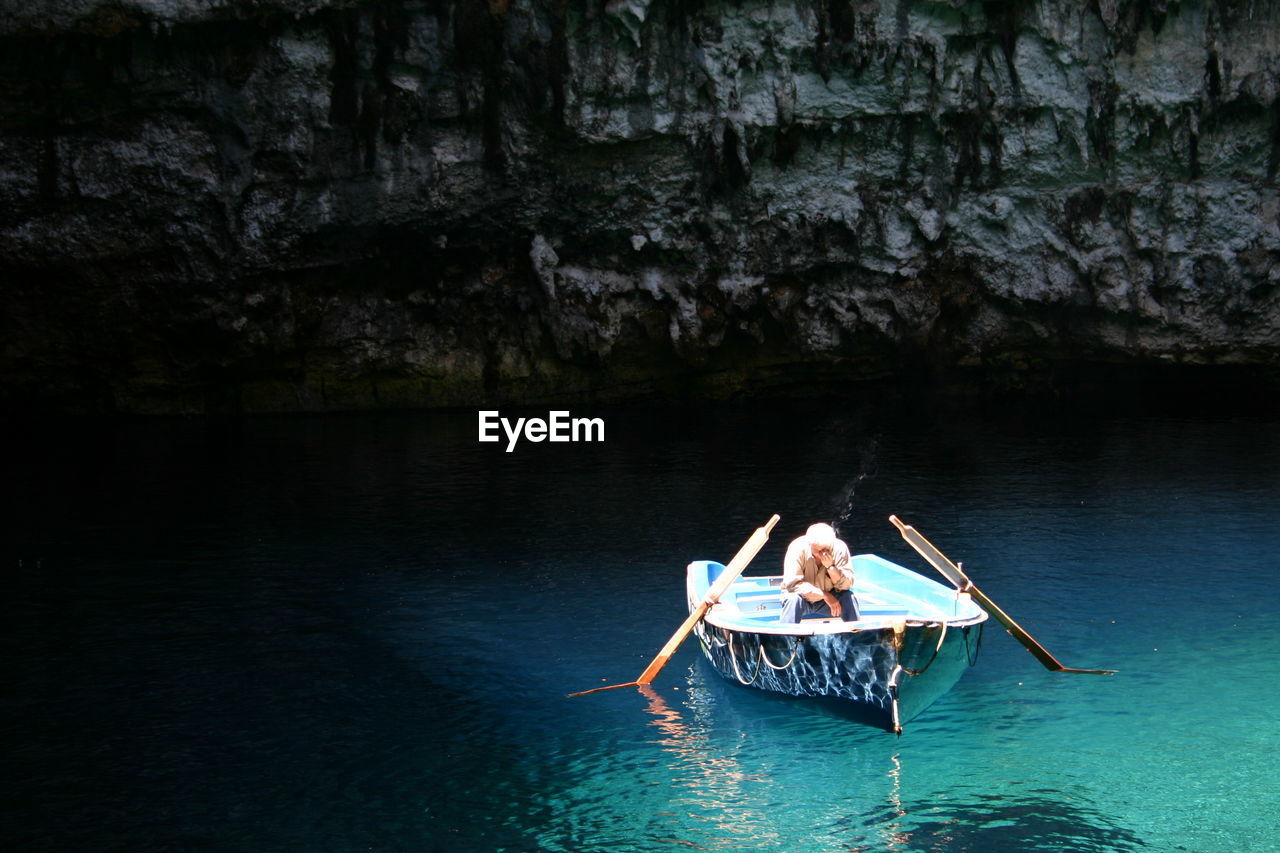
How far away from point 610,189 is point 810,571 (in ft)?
81.7

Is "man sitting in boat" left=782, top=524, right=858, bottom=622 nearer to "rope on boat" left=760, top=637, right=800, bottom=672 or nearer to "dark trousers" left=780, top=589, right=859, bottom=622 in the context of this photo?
"dark trousers" left=780, top=589, right=859, bottom=622

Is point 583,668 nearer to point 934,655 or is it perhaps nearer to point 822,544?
point 822,544

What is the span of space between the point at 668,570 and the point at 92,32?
2127 cm

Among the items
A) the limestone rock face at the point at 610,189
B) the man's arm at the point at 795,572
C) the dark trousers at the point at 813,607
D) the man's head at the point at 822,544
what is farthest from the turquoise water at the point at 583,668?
the limestone rock face at the point at 610,189

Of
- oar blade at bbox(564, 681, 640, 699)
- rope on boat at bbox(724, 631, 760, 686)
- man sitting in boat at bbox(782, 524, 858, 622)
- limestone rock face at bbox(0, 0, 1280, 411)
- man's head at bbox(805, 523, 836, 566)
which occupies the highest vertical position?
limestone rock face at bbox(0, 0, 1280, 411)

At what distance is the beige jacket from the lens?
13633mm

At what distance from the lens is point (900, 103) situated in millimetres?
35219

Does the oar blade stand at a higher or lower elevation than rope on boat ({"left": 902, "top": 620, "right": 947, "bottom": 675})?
lower

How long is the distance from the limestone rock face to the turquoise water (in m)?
9.59

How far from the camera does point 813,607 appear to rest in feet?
45.4

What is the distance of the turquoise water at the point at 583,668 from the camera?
35.9 feet

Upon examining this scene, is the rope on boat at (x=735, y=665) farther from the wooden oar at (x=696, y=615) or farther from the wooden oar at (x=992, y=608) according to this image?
the wooden oar at (x=992, y=608)

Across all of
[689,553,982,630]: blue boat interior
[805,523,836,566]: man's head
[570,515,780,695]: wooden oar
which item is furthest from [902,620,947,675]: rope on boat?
[570,515,780,695]: wooden oar

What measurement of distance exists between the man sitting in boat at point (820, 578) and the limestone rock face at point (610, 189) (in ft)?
74.0
